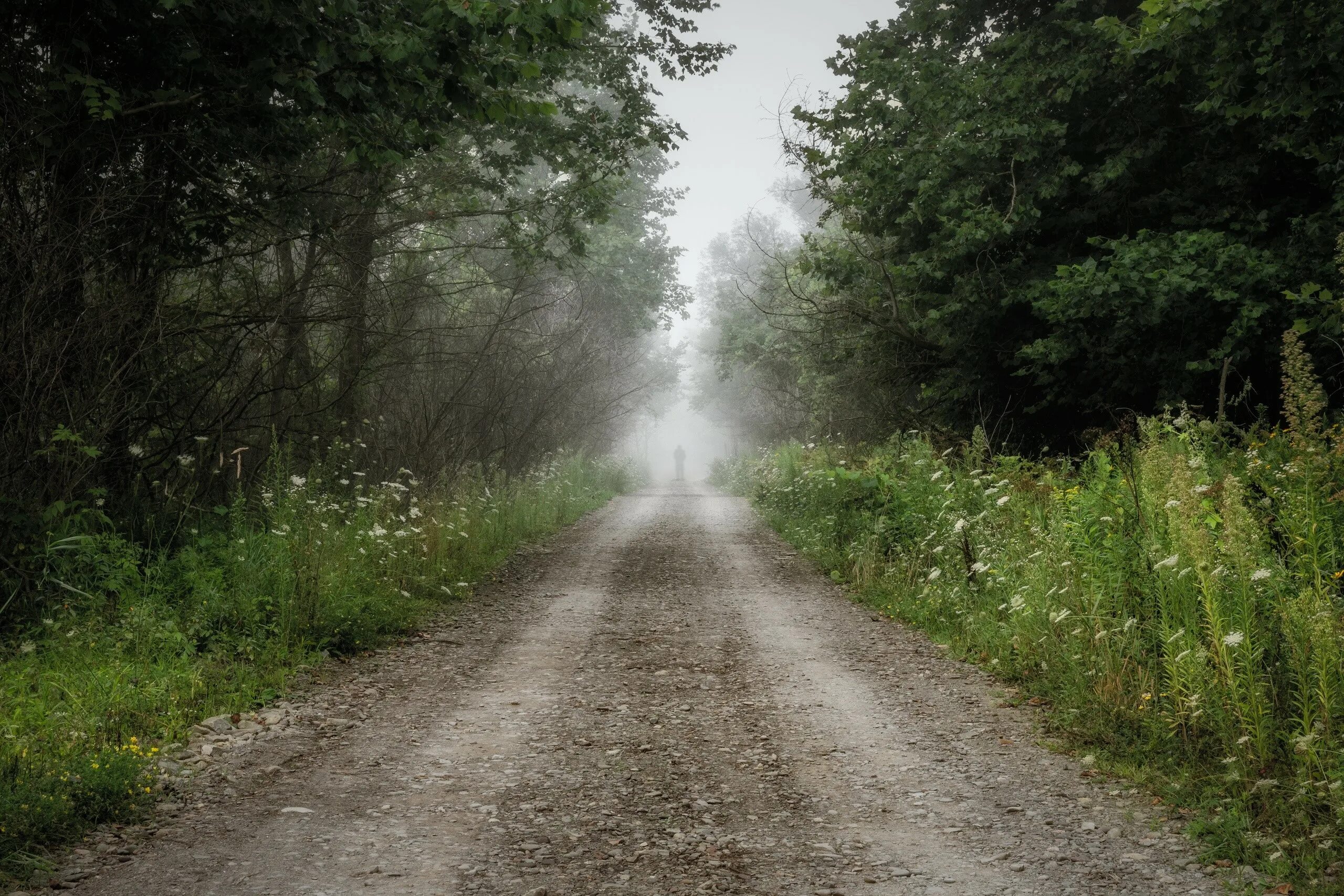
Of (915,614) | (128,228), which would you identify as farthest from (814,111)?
(128,228)

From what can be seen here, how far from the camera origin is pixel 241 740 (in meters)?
5.52

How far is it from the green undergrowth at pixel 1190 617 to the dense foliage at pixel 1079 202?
10.8ft

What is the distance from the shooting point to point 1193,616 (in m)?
5.12

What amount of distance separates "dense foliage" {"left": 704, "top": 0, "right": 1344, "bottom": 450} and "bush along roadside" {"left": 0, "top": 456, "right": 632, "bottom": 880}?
7.65 meters

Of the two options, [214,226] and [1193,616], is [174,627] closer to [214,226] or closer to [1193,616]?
[214,226]

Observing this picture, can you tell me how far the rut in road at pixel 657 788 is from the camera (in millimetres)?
3799

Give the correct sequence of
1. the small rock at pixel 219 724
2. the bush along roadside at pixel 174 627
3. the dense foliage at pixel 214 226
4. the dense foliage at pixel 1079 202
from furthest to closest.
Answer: the dense foliage at pixel 1079 202 → the dense foliage at pixel 214 226 → the small rock at pixel 219 724 → the bush along roadside at pixel 174 627

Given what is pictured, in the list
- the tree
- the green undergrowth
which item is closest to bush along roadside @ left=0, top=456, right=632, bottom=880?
the green undergrowth

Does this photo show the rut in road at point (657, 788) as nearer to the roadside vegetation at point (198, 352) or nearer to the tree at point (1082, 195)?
the roadside vegetation at point (198, 352)

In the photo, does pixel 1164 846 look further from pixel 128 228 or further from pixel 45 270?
pixel 128 228

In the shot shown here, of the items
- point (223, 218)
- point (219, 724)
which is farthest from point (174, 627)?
point (223, 218)

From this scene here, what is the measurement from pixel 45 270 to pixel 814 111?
11.0 metres

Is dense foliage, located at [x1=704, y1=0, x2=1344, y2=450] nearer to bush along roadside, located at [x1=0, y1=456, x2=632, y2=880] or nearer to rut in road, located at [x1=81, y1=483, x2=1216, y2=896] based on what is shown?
rut in road, located at [x1=81, y1=483, x2=1216, y2=896]

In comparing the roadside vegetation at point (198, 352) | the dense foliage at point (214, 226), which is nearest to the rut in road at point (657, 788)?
the roadside vegetation at point (198, 352)
